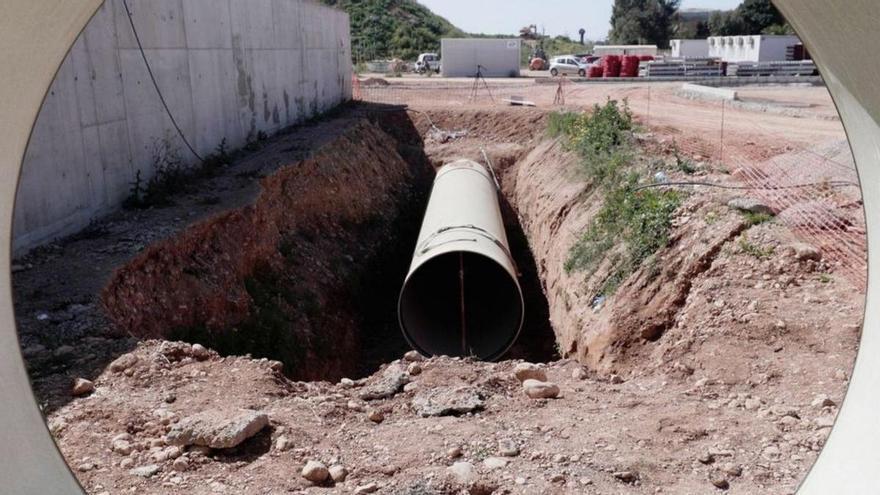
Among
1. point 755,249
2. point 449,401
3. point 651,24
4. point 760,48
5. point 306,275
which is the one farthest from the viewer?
point 651,24

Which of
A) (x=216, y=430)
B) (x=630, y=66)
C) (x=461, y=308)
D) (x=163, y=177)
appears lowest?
(x=461, y=308)

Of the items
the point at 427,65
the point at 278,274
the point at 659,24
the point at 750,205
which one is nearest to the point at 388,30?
the point at 427,65

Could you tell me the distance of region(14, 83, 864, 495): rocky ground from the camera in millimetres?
5305

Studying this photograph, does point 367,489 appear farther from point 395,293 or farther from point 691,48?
point 691,48

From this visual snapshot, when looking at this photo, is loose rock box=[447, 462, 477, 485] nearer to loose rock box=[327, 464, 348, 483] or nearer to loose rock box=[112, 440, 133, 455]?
loose rock box=[327, 464, 348, 483]

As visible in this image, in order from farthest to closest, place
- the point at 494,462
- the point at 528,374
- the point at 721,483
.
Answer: the point at 528,374 < the point at 494,462 < the point at 721,483

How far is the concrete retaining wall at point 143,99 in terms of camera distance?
9453mm

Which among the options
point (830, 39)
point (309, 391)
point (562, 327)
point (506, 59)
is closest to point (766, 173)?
point (562, 327)

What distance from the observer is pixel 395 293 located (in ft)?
49.1

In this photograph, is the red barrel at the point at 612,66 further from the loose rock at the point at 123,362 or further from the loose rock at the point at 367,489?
the loose rock at the point at 367,489

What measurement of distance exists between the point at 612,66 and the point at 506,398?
120 ft

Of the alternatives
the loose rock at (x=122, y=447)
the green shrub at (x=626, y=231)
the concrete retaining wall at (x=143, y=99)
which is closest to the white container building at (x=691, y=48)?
the concrete retaining wall at (x=143, y=99)

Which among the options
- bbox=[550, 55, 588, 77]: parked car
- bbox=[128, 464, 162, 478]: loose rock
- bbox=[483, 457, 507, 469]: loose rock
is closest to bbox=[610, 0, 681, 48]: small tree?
bbox=[550, 55, 588, 77]: parked car

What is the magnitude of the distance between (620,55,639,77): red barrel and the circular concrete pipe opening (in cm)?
2947
